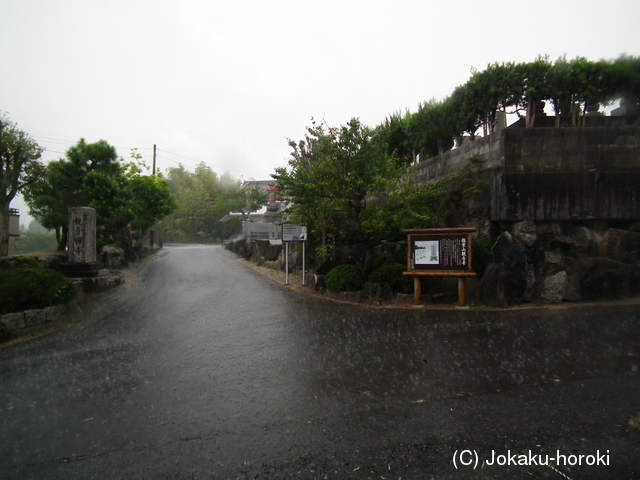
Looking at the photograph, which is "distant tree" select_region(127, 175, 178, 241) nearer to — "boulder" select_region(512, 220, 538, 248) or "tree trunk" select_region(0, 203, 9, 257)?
"tree trunk" select_region(0, 203, 9, 257)

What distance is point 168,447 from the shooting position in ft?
13.2

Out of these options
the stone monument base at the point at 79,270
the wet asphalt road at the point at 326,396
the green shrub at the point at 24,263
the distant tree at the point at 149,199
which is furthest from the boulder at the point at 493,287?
the distant tree at the point at 149,199

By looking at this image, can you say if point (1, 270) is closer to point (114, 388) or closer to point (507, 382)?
point (114, 388)

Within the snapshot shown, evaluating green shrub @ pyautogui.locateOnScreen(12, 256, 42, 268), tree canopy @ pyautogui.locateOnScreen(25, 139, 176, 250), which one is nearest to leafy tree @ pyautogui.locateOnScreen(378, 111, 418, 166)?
tree canopy @ pyautogui.locateOnScreen(25, 139, 176, 250)

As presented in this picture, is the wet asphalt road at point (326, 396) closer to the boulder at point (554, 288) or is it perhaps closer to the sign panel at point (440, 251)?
the boulder at point (554, 288)

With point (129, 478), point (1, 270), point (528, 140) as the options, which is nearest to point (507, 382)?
point (129, 478)

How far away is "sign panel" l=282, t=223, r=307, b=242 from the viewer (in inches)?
547

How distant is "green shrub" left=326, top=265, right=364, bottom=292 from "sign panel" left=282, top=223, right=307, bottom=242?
7.39 feet

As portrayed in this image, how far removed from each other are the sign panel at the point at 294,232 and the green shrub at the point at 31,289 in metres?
6.19

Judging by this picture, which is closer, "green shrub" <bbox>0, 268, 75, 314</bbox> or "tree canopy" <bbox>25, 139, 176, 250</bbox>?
"green shrub" <bbox>0, 268, 75, 314</bbox>

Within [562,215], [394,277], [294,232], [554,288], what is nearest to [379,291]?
[394,277]

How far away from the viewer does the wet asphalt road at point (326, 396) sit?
12.3 ft

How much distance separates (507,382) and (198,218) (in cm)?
5136

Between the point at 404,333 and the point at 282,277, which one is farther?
the point at 282,277
